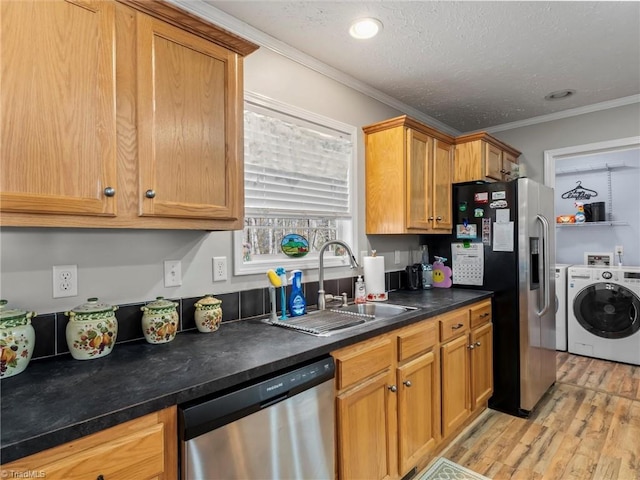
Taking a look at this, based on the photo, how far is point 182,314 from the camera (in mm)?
1730

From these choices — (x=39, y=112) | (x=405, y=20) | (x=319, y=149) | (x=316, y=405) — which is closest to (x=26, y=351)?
(x=39, y=112)

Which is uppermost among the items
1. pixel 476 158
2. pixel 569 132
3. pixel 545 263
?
pixel 569 132

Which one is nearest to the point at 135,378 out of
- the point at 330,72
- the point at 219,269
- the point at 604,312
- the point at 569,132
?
the point at 219,269

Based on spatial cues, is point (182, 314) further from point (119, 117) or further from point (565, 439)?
point (565, 439)

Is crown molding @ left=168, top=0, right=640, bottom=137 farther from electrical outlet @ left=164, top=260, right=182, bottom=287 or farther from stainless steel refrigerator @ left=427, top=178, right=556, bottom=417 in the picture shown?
electrical outlet @ left=164, top=260, right=182, bottom=287

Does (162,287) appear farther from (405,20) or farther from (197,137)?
(405,20)

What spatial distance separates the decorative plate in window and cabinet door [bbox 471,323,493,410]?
4.16ft

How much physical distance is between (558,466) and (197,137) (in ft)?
8.36

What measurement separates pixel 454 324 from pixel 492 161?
1.68 m

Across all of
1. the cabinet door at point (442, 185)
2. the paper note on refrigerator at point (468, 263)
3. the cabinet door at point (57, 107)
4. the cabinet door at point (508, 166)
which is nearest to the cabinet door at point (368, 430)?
the cabinet door at point (57, 107)

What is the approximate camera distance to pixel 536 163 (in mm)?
3713

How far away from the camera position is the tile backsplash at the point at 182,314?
1337 millimetres

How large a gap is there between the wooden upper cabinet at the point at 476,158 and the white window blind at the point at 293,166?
107 cm

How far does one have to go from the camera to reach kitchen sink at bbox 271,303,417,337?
175 cm
